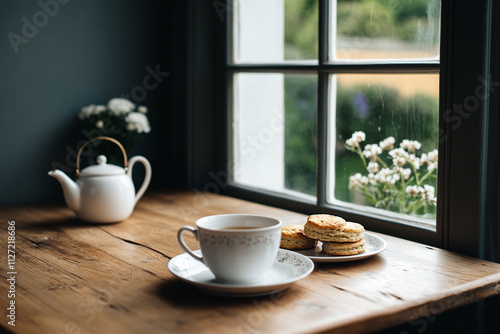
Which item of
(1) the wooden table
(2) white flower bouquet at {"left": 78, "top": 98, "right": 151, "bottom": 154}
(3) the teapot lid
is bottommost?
(1) the wooden table

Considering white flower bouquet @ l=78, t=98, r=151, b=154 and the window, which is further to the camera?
white flower bouquet @ l=78, t=98, r=151, b=154

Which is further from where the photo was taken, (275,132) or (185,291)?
(275,132)

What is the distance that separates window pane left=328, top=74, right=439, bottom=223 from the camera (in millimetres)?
1435

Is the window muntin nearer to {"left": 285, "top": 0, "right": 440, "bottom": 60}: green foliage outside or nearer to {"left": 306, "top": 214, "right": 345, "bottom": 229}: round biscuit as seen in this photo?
{"left": 285, "top": 0, "right": 440, "bottom": 60}: green foliage outside

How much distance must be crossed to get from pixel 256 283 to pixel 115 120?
1019 millimetres

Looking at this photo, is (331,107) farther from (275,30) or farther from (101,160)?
(101,160)

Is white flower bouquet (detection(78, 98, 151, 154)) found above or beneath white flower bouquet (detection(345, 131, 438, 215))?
above

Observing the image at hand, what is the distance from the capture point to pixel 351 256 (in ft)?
3.96

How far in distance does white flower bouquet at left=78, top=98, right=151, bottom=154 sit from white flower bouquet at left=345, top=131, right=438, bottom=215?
0.68 metres

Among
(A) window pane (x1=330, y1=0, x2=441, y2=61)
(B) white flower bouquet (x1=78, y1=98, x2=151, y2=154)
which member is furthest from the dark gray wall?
(A) window pane (x1=330, y1=0, x2=441, y2=61)

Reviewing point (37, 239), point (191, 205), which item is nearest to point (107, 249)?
point (37, 239)

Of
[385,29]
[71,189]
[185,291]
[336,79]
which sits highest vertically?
[385,29]

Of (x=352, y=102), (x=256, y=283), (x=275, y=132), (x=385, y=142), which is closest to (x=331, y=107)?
(x=352, y=102)

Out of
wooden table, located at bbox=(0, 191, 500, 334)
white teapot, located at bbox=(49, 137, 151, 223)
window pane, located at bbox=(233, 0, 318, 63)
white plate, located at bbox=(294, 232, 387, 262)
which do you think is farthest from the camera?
window pane, located at bbox=(233, 0, 318, 63)
